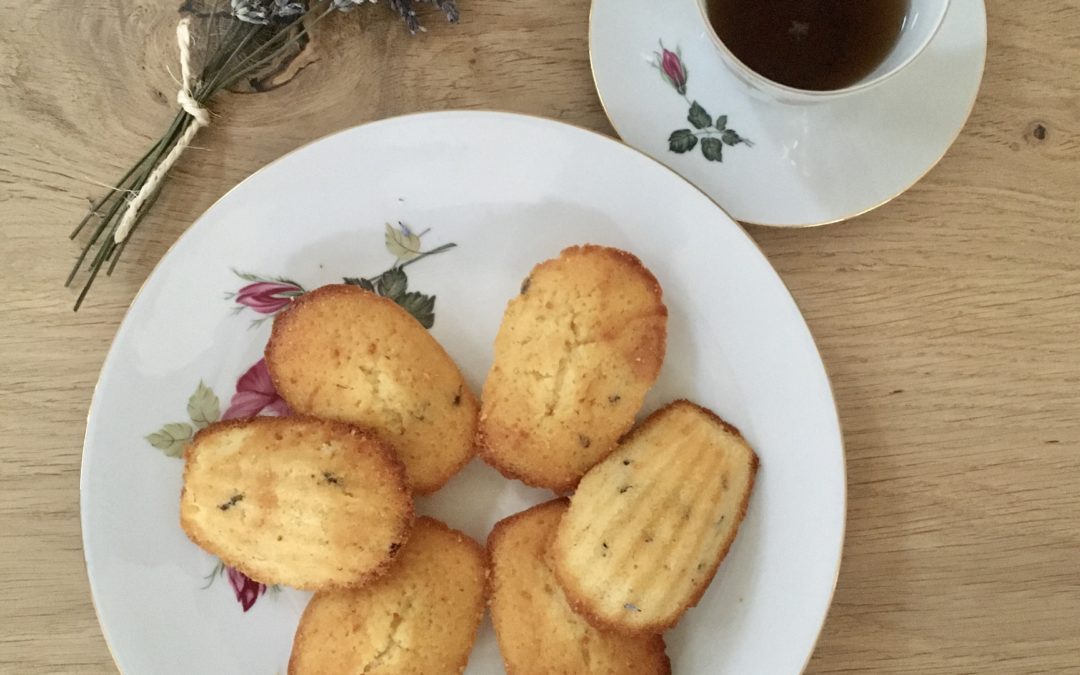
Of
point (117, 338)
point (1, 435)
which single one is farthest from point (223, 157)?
point (1, 435)

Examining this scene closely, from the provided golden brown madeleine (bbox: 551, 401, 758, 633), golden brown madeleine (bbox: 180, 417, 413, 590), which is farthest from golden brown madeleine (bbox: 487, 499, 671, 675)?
golden brown madeleine (bbox: 180, 417, 413, 590)

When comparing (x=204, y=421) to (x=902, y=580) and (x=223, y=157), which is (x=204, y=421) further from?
(x=902, y=580)

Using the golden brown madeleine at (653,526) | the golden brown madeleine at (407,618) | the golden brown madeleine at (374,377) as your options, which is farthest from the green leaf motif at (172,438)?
the golden brown madeleine at (653,526)

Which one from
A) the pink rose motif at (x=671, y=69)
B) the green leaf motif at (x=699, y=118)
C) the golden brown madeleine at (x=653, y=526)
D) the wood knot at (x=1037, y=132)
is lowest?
Answer: the golden brown madeleine at (x=653, y=526)

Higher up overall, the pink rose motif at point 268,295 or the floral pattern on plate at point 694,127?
the floral pattern on plate at point 694,127

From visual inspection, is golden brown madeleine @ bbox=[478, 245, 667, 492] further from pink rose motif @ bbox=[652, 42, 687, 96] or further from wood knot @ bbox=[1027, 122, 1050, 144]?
wood knot @ bbox=[1027, 122, 1050, 144]

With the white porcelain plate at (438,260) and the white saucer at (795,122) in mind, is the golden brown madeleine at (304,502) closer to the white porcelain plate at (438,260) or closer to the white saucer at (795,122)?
the white porcelain plate at (438,260)

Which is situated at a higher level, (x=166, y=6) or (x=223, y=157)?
(x=166, y=6)

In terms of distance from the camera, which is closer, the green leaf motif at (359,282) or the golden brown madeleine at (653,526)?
the golden brown madeleine at (653,526)
